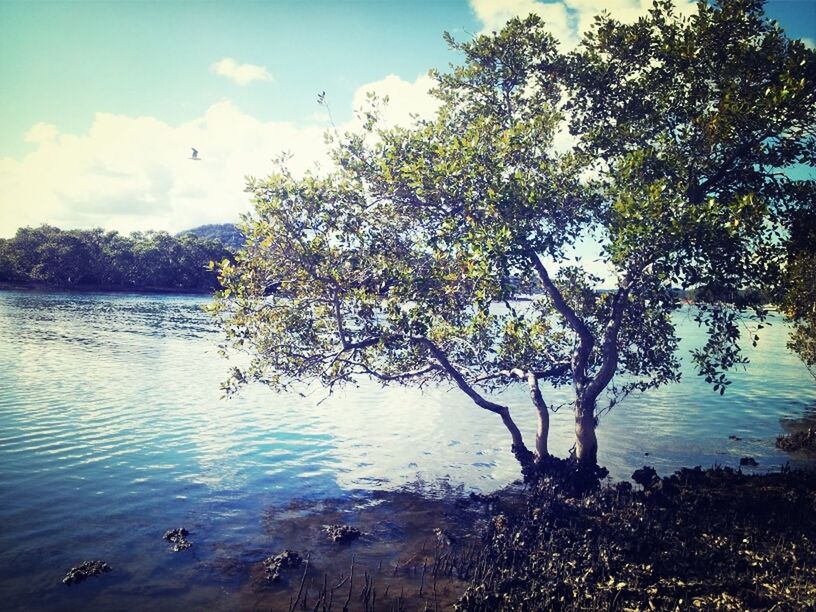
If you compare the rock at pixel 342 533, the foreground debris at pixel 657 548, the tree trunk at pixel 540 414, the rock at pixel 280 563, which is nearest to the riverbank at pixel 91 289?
the tree trunk at pixel 540 414

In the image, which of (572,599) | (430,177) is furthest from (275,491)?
(430,177)

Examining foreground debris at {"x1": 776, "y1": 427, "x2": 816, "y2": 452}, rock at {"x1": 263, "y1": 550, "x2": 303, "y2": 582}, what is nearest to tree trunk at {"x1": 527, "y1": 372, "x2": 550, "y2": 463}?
rock at {"x1": 263, "y1": 550, "x2": 303, "y2": 582}

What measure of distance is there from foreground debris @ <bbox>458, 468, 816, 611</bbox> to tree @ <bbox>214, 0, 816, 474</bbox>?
355cm

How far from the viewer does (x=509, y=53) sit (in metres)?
18.3

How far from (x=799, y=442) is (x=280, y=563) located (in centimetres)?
3074

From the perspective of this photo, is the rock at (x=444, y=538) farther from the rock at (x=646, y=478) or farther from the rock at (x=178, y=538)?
the rock at (x=646, y=478)

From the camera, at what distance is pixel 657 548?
14102mm

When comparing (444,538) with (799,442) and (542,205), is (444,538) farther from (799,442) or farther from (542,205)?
(799,442)

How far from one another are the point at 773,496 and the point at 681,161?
12.5 meters

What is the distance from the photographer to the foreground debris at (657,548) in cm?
1162

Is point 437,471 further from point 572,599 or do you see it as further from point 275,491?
point 572,599

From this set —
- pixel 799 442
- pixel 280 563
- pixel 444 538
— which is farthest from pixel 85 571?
pixel 799 442

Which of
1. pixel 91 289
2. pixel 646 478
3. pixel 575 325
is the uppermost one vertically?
pixel 91 289

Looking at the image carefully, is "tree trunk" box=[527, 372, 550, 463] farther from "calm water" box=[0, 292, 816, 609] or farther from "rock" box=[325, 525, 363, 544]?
"rock" box=[325, 525, 363, 544]
